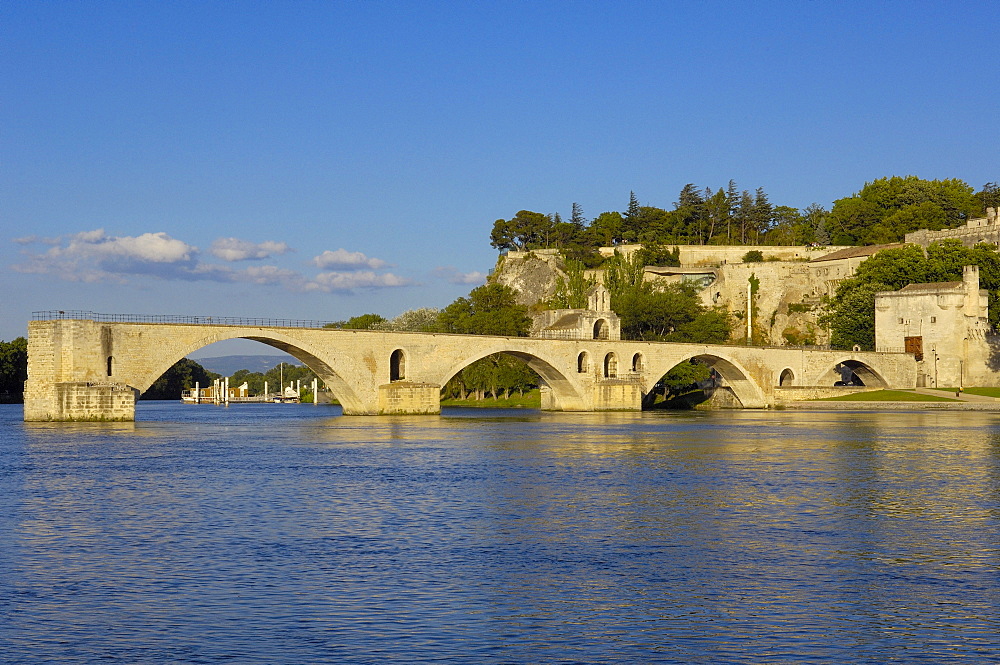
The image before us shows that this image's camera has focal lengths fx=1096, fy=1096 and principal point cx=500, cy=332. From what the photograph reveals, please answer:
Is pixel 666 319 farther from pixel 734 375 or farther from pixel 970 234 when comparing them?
pixel 970 234

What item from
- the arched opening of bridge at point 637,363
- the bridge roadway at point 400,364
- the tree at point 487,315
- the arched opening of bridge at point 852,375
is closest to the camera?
the bridge roadway at point 400,364

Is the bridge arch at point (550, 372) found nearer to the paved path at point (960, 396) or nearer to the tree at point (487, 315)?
the tree at point (487, 315)

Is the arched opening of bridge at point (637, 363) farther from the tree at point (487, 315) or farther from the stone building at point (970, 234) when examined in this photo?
the stone building at point (970, 234)

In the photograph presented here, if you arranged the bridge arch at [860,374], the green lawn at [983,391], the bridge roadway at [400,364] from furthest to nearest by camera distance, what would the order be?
the bridge arch at [860,374]
the green lawn at [983,391]
the bridge roadway at [400,364]

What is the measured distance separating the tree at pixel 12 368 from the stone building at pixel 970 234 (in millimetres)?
90423

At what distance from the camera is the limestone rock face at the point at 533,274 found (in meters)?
129

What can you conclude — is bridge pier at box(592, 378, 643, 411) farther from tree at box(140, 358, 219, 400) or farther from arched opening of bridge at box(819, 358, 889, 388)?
tree at box(140, 358, 219, 400)

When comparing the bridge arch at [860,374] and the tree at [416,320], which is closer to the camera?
the bridge arch at [860,374]

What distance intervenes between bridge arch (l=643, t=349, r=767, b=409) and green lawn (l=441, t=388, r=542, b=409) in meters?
17.6

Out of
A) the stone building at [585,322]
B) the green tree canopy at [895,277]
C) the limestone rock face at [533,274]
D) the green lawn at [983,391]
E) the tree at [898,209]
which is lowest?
the green lawn at [983,391]

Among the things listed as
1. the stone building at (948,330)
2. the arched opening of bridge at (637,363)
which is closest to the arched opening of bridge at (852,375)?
the stone building at (948,330)

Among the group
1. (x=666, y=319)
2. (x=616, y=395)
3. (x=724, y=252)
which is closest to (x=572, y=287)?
(x=666, y=319)

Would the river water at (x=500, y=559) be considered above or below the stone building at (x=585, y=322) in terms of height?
below

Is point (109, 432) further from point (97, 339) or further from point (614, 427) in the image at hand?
point (614, 427)
